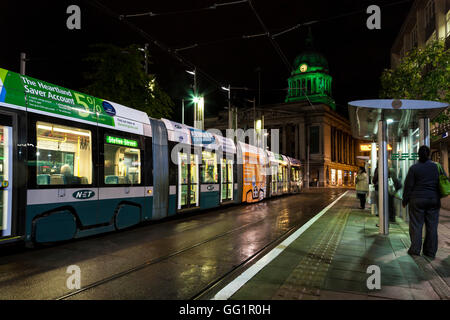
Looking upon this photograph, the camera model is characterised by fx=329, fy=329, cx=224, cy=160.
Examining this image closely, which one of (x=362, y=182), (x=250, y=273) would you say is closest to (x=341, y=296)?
(x=250, y=273)

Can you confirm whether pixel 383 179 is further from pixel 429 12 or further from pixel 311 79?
pixel 311 79

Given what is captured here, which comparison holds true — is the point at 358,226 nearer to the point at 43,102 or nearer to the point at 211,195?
the point at 211,195

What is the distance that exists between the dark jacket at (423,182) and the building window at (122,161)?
6.52m

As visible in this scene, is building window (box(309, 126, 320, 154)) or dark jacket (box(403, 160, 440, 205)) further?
building window (box(309, 126, 320, 154))

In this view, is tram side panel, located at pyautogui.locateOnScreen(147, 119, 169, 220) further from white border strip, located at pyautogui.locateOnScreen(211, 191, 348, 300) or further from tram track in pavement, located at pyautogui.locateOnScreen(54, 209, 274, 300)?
white border strip, located at pyautogui.locateOnScreen(211, 191, 348, 300)

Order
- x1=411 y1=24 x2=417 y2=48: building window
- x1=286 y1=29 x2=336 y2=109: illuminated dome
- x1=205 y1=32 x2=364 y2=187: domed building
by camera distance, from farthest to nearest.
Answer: x1=286 y1=29 x2=336 y2=109: illuminated dome < x1=205 y1=32 x2=364 y2=187: domed building < x1=411 y1=24 x2=417 y2=48: building window

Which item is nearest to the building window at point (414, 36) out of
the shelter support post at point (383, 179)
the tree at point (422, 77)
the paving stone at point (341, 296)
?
the tree at point (422, 77)

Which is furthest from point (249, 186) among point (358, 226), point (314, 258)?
point (314, 258)

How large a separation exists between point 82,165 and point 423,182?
22.8 ft

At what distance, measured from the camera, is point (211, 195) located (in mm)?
13195

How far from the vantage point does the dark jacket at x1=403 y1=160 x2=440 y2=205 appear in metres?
5.97

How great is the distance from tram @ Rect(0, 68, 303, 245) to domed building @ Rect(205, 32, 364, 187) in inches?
2303

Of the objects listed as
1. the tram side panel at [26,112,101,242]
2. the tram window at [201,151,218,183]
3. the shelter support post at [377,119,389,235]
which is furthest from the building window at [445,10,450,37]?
the tram side panel at [26,112,101,242]
